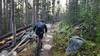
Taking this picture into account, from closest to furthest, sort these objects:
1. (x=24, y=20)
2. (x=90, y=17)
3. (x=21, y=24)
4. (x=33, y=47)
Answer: (x=33, y=47)
(x=90, y=17)
(x=21, y=24)
(x=24, y=20)

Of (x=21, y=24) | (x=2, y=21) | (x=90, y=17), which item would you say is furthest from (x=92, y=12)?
(x=21, y=24)

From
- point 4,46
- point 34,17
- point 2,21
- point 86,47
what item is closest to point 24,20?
point 34,17

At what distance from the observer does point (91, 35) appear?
1487 centimetres

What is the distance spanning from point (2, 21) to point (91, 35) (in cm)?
1034

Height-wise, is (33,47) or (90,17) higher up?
(90,17)

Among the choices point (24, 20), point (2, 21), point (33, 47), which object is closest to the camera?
point (33, 47)

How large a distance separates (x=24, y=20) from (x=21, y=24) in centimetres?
186

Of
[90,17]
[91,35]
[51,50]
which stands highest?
[90,17]

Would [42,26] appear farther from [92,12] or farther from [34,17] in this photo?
[34,17]

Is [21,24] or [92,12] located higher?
[92,12]

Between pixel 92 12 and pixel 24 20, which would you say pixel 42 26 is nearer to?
pixel 92 12

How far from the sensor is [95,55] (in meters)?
12.1

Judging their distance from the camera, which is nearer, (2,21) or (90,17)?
(90,17)

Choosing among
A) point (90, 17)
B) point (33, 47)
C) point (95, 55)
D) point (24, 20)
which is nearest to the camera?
point (95, 55)
